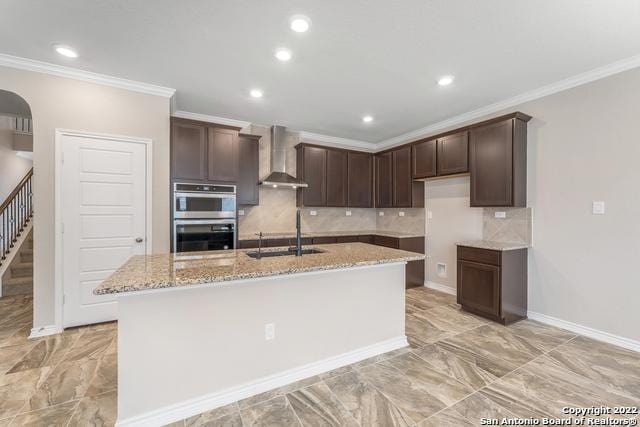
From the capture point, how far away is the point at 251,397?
6.30 feet

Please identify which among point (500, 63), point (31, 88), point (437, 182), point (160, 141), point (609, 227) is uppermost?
point (500, 63)

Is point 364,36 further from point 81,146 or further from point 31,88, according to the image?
point 31,88

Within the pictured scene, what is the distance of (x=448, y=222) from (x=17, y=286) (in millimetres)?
6709

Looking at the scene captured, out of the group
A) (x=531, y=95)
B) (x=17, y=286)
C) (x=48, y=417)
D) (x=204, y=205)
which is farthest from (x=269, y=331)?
(x=17, y=286)

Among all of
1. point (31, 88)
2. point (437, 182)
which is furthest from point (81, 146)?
point (437, 182)

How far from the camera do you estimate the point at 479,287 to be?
335 centimetres

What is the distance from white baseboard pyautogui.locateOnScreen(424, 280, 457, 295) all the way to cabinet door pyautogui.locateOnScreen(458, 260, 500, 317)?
843 mm

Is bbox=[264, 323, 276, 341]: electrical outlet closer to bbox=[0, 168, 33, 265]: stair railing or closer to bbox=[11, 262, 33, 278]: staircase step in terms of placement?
bbox=[11, 262, 33, 278]: staircase step

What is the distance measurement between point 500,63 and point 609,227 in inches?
78.0

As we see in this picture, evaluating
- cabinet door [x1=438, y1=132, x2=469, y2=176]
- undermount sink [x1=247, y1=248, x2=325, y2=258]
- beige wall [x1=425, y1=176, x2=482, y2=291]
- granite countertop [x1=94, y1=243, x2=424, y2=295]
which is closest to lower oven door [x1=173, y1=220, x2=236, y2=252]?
granite countertop [x1=94, y1=243, x2=424, y2=295]

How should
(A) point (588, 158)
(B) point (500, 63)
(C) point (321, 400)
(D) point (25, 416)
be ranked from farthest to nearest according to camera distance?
1. (A) point (588, 158)
2. (B) point (500, 63)
3. (C) point (321, 400)
4. (D) point (25, 416)

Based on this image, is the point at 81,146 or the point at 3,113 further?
the point at 3,113

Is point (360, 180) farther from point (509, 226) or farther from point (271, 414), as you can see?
point (271, 414)

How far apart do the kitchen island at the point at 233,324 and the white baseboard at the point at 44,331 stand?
69.0 inches
